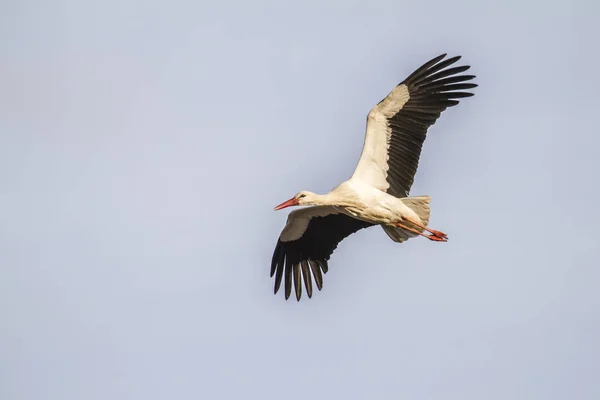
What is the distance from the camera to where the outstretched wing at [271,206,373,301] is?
18922 mm

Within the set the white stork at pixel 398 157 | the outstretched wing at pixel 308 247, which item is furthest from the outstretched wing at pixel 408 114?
the outstretched wing at pixel 308 247

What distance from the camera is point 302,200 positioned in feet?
57.7

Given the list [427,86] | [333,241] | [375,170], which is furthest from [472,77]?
[333,241]

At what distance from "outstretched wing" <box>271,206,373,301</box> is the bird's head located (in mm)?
1127

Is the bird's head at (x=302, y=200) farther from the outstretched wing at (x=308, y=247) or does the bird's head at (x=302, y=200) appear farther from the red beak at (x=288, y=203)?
the outstretched wing at (x=308, y=247)

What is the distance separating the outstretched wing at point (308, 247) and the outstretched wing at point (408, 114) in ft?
5.33

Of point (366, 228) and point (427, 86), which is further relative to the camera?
point (366, 228)

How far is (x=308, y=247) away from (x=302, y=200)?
1643 millimetres

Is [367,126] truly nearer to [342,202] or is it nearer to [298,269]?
[342,202]

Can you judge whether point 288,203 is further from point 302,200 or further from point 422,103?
point 422,103

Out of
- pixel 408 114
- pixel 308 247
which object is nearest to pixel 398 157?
pixel 408 114

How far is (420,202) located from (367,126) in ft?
3.68

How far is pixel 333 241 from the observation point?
19.1 meters

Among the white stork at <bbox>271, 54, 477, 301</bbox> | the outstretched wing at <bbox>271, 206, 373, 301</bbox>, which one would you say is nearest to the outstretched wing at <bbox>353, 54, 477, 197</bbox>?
the white stork at <bbox>271, 54, 477, 301</bbox>
